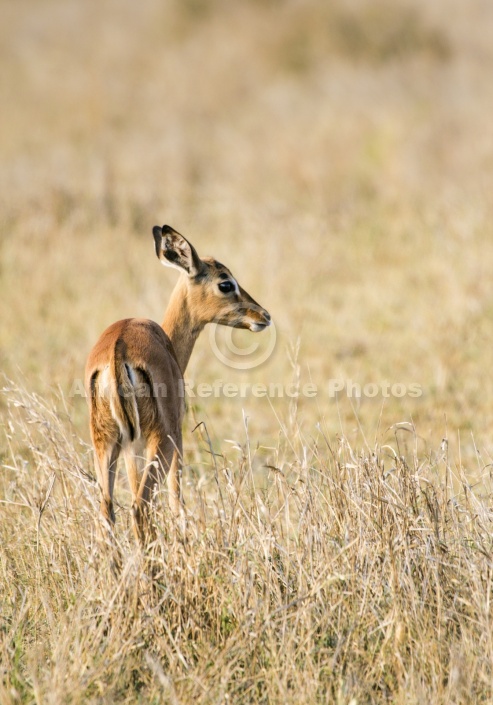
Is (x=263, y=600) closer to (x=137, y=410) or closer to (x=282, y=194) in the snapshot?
(x=137, y=410)

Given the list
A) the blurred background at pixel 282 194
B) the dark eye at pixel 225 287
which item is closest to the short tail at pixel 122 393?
the blurred background at pixel 282 194

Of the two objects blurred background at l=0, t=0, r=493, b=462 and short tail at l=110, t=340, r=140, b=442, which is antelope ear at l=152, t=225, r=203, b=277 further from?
short tail at l=110, t=340, r=140, b=442

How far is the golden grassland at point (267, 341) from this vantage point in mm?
3775

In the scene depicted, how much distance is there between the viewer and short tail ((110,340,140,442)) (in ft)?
13.6

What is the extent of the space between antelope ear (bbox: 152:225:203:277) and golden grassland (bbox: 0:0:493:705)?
36.4 inches

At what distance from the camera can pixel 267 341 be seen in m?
9.86

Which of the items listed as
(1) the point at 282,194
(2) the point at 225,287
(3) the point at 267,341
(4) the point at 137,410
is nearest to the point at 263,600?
(4) the point at 137,410

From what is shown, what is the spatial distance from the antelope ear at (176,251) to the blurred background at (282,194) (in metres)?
0.78

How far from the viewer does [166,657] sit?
12.5 feet

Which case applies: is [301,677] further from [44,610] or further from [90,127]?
[90,127]

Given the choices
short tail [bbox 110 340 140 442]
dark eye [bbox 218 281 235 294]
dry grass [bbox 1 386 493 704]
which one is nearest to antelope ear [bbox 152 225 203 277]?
dark eye [bbox 218 281 235 294]

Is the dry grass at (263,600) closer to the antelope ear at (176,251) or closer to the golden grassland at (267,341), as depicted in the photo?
the golden grassland at (267,341)

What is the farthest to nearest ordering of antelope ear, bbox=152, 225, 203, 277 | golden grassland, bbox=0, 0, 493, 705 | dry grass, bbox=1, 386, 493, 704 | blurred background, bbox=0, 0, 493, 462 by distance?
blurred background, bbox=0, 0, 493, 462 < antelope ear, bbox=152, 225, 203, 277 < golden grassland, bbox=0, 0, 493, 705 < dry grass, bbox=1, 386, 493, 704

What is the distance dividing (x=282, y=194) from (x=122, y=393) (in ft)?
36.8
